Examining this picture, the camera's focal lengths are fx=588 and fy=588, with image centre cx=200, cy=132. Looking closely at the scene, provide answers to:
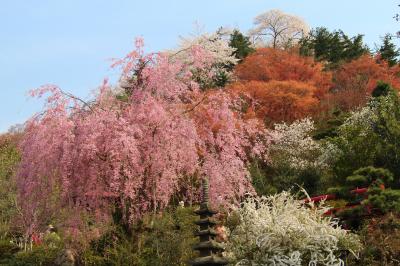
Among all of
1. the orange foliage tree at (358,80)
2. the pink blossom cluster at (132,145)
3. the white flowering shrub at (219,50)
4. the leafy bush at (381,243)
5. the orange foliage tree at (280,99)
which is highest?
the white flowering shrub at (219,50)

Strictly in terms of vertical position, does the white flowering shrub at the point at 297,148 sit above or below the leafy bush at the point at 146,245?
above

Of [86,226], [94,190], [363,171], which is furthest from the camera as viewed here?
[363,171]

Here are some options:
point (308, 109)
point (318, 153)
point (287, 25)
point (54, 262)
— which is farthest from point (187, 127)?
point (287, 25)

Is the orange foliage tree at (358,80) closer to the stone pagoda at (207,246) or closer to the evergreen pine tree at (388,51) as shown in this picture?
the evergreen pine tree at (388,51)

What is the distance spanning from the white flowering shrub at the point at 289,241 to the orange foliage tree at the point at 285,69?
2045 cm

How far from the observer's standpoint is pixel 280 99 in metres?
28.3

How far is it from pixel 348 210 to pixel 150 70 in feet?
17.9

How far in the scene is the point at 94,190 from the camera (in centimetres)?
1196

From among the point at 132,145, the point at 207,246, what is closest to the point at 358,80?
the point at 132,145

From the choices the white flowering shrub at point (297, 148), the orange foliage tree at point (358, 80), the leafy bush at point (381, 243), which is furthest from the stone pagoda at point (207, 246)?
the orange foliage tree at point (358, 80)

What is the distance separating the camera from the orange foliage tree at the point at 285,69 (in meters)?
30.6

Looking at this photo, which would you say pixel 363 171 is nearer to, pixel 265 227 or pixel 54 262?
pixel 265 227

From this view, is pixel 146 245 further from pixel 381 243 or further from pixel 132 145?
pixel 381 243

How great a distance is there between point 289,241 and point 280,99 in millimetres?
19241
